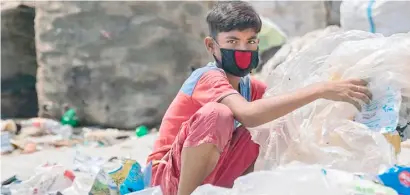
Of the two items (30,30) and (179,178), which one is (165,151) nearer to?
(179,178)

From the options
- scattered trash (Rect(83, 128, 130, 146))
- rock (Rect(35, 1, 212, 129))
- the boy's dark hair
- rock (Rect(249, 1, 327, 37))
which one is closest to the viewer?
the boy's dark hair

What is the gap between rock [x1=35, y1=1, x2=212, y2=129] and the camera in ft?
14.6

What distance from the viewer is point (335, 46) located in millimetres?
1890

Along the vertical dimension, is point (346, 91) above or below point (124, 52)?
above

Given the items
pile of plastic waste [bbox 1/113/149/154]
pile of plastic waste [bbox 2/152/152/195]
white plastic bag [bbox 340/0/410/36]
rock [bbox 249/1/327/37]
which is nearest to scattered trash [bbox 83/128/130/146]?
pile of plastic waste [bbox 1/113/149/154]

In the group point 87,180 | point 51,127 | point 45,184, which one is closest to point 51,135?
point 51,127

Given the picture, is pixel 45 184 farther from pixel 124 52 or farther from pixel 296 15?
pixel 296 15

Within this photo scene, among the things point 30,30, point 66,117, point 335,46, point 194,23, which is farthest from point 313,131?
point 30,30

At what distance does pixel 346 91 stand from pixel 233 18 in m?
0.47

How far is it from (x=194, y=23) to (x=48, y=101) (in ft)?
4.03

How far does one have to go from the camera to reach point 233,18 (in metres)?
1.92

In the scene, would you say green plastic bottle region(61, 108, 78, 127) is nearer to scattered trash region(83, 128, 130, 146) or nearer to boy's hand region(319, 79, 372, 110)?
scattered trash region(83, 128, 130, 146)

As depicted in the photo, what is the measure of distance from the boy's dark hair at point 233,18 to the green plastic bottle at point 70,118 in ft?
9.19

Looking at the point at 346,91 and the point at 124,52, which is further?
the point at 124,52
